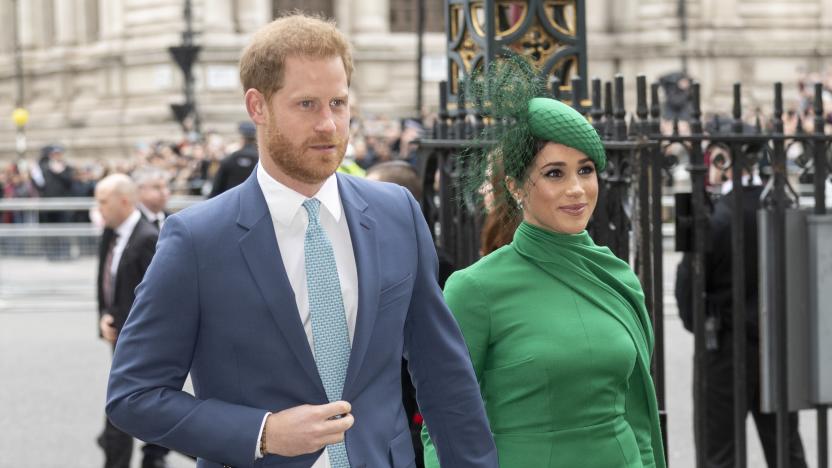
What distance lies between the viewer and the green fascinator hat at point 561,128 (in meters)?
3.88

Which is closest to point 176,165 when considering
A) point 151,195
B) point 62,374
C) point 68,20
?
point 62,374

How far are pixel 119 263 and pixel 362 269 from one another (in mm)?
5399

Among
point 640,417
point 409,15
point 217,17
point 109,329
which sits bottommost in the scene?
point 109,329

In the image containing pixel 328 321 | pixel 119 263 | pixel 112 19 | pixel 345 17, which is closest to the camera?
pixel 328 321

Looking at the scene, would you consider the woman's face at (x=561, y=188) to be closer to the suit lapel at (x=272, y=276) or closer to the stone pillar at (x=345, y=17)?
the suit lapel at (x=272, y=276)

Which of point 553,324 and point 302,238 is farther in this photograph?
point 553,324

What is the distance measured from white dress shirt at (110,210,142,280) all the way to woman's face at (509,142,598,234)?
4961 millimetres

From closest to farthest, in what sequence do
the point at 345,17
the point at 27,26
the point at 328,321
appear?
the point at 328,321
the point at 345,17
the point at 27,26

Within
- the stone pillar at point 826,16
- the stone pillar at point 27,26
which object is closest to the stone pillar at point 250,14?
the stone pillar at point 27,26

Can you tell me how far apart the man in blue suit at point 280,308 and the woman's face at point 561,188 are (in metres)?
0.77

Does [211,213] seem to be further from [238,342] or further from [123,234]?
[123,234]

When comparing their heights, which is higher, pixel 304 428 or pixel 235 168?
pixel 235 168

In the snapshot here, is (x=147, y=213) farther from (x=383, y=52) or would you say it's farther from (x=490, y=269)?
(x=383, y=52)

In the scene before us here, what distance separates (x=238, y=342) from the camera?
308cm
